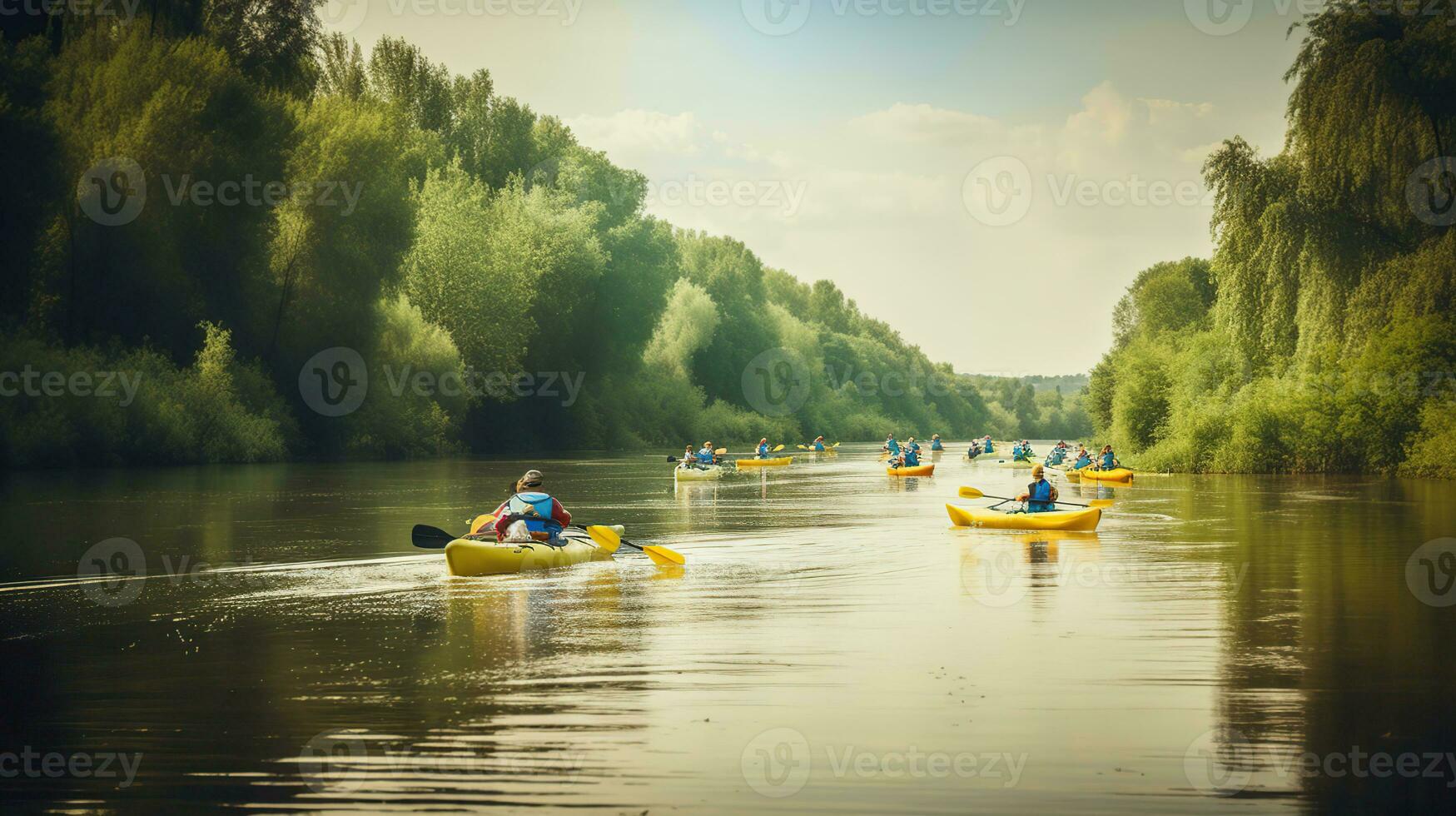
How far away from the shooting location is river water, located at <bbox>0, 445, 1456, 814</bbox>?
7453mm

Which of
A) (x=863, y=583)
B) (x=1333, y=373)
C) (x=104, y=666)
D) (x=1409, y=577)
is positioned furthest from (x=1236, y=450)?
(x=104, y=666)

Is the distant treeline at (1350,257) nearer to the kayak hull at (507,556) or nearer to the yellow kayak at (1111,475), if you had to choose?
the yellow kayak at (1111,475)

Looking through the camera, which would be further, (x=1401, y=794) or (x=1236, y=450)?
(x=1236, y=450)

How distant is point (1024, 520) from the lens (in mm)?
24766

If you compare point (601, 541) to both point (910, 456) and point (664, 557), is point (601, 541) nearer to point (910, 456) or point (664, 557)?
point (664, 557)

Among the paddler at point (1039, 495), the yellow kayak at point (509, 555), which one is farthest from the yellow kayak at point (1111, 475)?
the yellow kayak at point (509, 555)

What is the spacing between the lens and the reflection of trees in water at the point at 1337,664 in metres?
7.62

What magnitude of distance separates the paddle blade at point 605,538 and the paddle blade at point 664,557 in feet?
3.09

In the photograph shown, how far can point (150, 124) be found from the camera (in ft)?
136

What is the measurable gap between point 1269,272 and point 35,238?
37.3m

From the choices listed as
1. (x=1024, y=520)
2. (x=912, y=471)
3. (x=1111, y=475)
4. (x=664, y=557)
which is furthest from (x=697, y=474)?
(x=664, y=557)

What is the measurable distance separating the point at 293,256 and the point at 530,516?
34.4 meters

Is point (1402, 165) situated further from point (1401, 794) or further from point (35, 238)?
point (35, 238)

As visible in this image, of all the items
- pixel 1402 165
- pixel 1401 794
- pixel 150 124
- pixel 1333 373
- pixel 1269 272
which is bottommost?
pixel 1401 794
